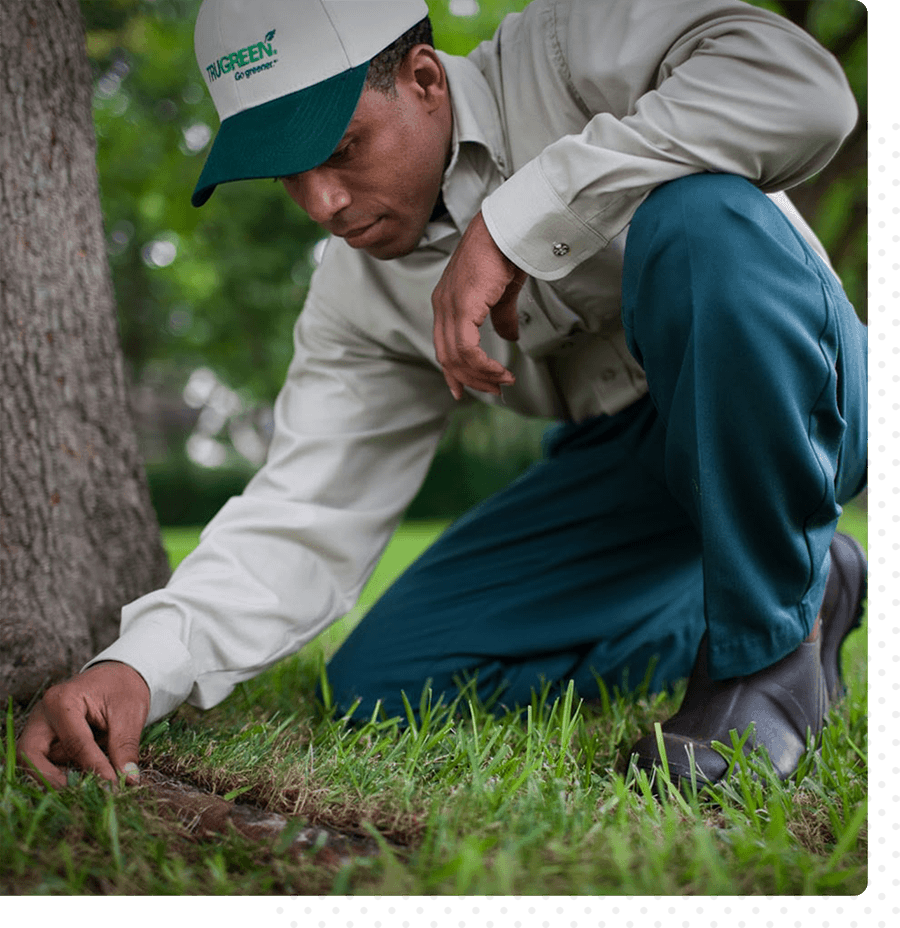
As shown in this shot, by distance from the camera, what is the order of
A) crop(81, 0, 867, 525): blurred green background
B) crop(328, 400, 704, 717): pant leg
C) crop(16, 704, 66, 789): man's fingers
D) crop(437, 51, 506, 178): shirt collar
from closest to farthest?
crop(16, 704, 66, 789): man's fingers < crop(437, 51, 506, 178): shirt collar < crop(328, 400, 704, 717): pant leg < crop(81, 0, 867, 525): blurred green background

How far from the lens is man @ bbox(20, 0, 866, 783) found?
1300 mm

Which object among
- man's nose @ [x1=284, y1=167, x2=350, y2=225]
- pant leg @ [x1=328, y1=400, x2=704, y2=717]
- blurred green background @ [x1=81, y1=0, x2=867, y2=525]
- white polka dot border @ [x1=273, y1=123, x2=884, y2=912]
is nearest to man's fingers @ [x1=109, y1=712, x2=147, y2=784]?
white polka dot border @ [x1=273, y1=123, x2=884, y2=912]

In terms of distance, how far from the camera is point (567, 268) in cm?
143

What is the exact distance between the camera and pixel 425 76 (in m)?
1.58

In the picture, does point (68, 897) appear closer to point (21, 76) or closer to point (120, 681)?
point (120, 681)

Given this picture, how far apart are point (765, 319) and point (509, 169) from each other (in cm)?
63

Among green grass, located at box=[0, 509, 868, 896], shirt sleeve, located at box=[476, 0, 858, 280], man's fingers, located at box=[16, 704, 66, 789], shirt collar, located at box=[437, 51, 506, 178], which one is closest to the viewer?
green grass, located at box=[0, 509, 868, 896]

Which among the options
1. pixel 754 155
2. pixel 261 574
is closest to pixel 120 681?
pixel 261 574

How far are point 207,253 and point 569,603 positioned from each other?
607 cm

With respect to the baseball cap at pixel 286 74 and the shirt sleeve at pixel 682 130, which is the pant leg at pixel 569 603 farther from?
the baseball cap at pixel 286 74

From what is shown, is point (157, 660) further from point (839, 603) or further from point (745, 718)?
point (839, 603)

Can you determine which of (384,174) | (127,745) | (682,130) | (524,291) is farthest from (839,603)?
(127,745)

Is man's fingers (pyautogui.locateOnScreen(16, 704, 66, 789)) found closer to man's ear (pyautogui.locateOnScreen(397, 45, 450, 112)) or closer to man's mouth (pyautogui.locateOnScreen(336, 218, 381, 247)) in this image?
man's mouth (pyautogui.locateOnScreen(336, 218, 381, 247))

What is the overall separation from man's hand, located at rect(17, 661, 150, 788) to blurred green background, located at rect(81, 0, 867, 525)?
3.10 ft
